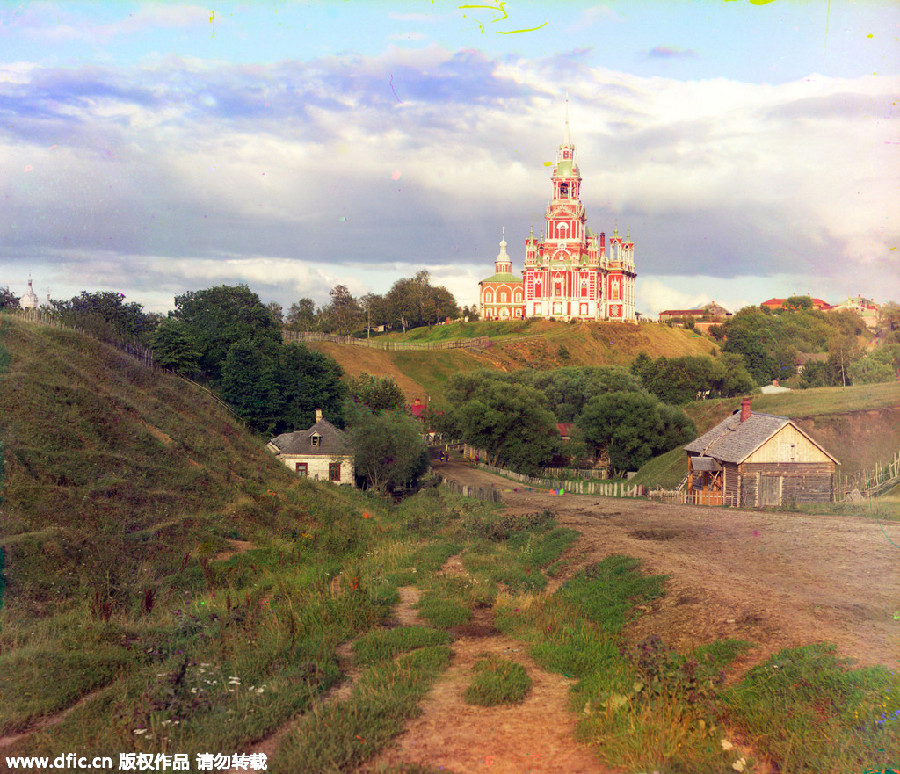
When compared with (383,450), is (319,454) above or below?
below

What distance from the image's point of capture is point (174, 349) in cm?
5012

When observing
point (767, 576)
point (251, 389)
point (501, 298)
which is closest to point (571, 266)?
point (501, 298)

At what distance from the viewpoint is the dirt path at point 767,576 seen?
416 inches

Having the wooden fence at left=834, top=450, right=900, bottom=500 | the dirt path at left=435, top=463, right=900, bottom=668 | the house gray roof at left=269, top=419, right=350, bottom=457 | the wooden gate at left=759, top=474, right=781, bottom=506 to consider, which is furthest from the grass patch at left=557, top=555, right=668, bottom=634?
the house gray roof at left=269, top=419, right=350, bottom=457

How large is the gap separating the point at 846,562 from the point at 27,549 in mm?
19600

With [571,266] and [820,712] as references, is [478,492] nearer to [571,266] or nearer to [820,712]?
[820,712]

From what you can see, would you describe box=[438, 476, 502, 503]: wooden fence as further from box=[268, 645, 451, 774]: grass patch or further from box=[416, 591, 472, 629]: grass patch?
box=[268, 645, 451, 774]: grass patch

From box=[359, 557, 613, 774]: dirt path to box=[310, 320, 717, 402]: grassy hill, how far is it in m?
79.0

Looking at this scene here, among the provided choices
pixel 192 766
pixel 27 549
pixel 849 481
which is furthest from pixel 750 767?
pixel 849 481

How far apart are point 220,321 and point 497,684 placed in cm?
5423

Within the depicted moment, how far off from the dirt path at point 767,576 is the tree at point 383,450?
14.2 metres

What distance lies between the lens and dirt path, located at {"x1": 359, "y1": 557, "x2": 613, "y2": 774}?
7977 millimetres

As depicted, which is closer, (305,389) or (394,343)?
(305,389)

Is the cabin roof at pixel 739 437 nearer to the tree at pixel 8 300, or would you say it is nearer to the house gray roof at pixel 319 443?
the house gray roof at pixel 319 443
